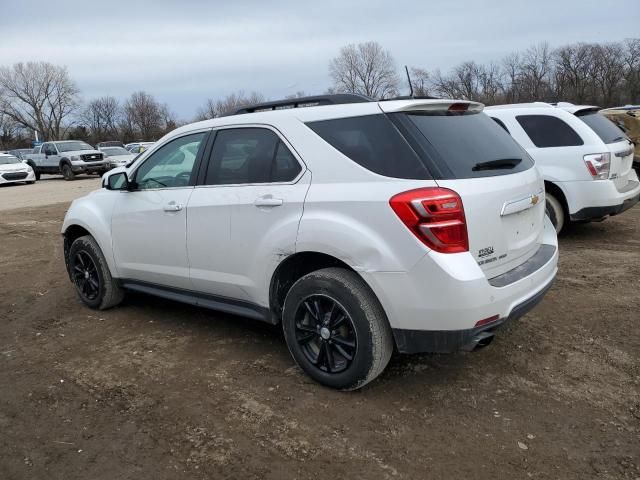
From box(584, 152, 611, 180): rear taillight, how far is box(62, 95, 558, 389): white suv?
127 inches

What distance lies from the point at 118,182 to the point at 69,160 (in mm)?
22696

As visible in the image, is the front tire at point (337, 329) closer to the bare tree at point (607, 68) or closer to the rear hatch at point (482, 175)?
the rear hatch at point (482, 175)

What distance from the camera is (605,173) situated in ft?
21.9

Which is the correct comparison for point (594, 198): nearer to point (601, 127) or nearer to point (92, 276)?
point (601, 127)

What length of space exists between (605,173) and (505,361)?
13.1 feet

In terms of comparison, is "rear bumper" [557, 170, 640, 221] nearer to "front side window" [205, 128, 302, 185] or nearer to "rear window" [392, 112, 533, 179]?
"rear window" [392, 112, 533, 179]

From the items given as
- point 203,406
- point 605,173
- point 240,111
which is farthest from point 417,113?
point 605,173

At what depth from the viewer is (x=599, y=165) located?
21.9 ft

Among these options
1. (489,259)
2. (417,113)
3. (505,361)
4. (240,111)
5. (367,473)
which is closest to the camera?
(367,473)

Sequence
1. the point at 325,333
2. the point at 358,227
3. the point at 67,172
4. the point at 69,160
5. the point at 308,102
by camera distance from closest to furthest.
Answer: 1. the point at 358,227
2. the point at 325,333
3. the point at 308,102
4. the point at 69,160
5. the point at 67,172

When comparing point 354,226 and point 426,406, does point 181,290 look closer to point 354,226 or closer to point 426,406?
point 354,226

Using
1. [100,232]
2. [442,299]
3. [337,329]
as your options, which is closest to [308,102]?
[337,329]

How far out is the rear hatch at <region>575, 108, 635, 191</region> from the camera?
6750 millimetres

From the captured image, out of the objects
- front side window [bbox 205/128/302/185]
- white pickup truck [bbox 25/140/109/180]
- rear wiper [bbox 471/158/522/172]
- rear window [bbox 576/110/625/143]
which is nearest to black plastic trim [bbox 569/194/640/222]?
rear window [bbox 576/110/625/143]
